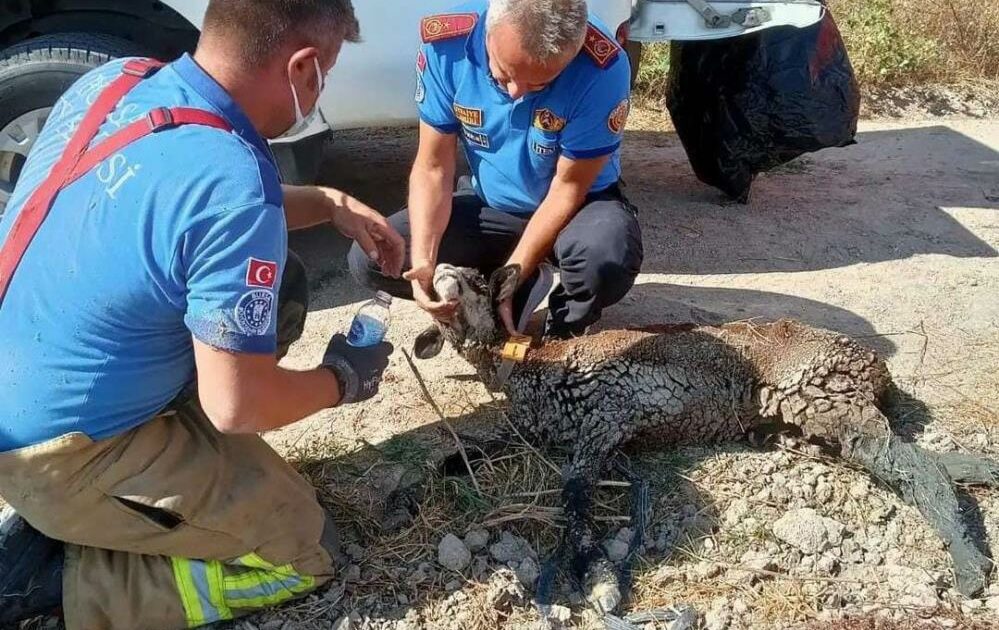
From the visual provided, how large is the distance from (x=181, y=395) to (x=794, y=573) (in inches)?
84.2

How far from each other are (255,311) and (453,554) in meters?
1.27

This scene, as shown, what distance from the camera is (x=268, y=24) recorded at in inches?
85.9

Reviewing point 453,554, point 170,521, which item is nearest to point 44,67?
point 170,521

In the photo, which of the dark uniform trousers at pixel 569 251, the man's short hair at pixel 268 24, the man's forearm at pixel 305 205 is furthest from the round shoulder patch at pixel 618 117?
the man's short hair at pixel 268 24

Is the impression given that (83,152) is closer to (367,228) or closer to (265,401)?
(265,401)

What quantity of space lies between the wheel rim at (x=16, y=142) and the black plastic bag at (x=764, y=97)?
12.6 ft

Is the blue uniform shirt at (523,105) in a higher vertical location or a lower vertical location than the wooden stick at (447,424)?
higher

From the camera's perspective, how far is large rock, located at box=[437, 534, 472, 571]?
117 inches

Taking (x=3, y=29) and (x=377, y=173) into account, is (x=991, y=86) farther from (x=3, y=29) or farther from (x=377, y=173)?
(x=3, y=29)

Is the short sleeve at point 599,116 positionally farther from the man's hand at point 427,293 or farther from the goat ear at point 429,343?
the goat ear at point 429,343

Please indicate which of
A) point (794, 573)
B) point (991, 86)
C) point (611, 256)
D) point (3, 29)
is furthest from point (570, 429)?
point (991, 86)

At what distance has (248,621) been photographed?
279 cm

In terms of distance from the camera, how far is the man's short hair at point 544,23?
3.06 meters

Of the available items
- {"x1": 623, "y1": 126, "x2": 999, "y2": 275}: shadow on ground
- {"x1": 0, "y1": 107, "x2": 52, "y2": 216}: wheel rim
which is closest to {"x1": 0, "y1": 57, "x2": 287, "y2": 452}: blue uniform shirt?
{"x1": 0, "y1": 107, "x2": 52, "y2": 216}: wheel rim
